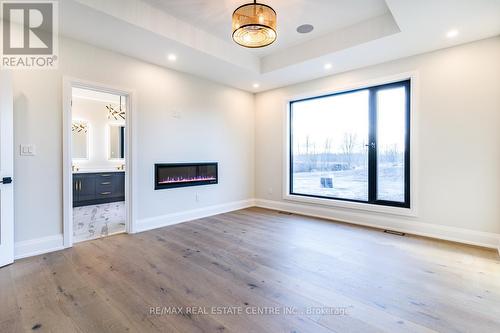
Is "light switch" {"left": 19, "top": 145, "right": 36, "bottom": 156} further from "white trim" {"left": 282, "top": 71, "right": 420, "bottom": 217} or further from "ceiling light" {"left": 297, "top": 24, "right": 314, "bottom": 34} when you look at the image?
"white trim" {"left": 282, "top": 71, "right": 420, "bottom": 217}

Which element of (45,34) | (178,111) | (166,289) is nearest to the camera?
(166,289)

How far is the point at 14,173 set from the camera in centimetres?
281

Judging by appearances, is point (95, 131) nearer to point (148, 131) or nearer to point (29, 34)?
point (148, 131)

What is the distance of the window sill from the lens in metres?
3.76

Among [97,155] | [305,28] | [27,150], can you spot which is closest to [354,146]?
[305,28]

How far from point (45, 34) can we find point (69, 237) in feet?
8.21

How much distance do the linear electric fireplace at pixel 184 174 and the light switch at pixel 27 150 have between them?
5.01 ft

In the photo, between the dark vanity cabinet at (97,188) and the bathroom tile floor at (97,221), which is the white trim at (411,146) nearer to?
the bathroom tile floor at (97,221)

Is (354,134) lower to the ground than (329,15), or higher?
lower

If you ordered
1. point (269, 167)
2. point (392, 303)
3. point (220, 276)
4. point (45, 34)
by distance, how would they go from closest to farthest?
point (392, 303) → point (220, 276) → point (45, 34) → point (269, 167)

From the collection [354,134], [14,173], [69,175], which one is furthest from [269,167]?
[14,173]

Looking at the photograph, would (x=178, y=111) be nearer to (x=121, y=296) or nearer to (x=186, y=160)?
(x=186, y=160)

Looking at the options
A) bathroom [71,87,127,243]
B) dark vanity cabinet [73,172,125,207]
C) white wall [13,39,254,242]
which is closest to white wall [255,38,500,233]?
white wall [13,39,254,242]

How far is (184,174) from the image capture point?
14.6 feet
